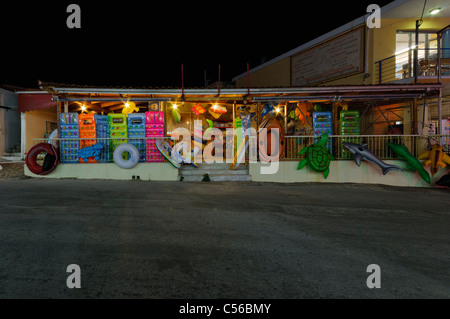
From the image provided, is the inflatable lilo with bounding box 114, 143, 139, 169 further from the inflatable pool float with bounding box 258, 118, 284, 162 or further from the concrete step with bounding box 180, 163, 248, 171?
the inflatable pool float with bounding box 258, 118, 284, 162

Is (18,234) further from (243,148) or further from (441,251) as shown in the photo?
(243,148)

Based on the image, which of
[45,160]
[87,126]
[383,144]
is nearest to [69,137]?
[87,126]

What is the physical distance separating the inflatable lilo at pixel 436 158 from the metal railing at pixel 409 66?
4270mm

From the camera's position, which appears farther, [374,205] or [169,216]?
[374,205]

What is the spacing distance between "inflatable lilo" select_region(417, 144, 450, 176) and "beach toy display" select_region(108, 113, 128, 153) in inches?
452

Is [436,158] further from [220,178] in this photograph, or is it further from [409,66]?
[220,178]

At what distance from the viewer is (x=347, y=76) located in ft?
42.9

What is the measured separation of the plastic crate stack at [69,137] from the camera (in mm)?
9773

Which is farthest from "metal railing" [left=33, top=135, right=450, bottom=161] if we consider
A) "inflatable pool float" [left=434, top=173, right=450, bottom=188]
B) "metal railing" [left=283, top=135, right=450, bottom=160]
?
"inflatable pool float" [left=434, top=173, right=450, bottom=188]

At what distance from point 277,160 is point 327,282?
7.28 m

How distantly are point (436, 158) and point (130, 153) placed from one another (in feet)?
36.4

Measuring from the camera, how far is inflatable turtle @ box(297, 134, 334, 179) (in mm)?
9305

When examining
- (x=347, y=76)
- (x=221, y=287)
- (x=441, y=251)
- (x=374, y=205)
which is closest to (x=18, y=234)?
(x=221, y=287)

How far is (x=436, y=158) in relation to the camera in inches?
350
